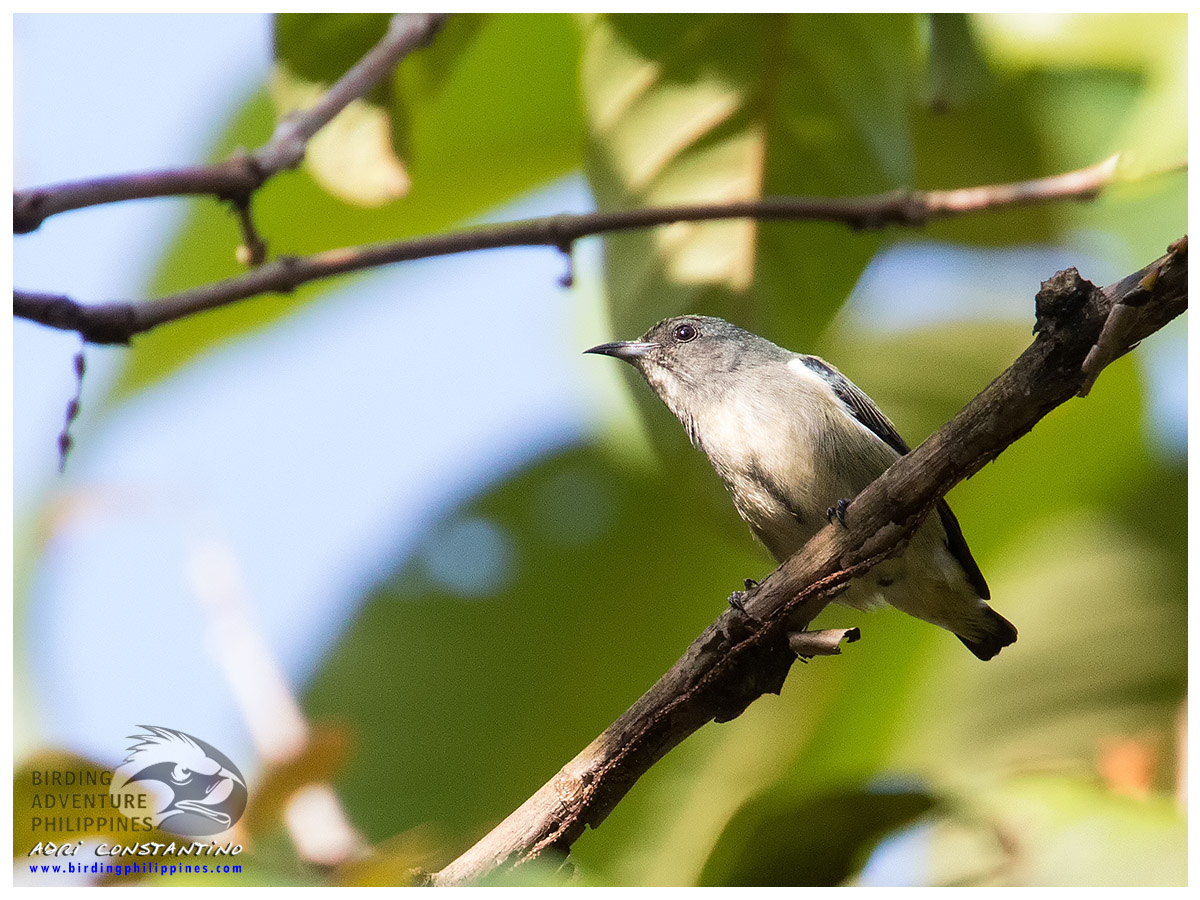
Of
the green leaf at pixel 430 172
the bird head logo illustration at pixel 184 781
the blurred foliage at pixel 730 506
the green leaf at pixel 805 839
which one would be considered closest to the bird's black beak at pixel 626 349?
the blurred foliage at pixel 730 506

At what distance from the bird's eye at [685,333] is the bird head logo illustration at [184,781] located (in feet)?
4.12

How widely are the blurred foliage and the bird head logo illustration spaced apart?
329 millimetres

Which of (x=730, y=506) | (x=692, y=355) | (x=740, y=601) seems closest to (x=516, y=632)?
(x=730, y=506)

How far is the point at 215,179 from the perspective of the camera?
1749 mm

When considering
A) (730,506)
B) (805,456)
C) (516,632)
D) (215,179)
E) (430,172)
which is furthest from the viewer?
(430,172)

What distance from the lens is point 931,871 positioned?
6.26 feet

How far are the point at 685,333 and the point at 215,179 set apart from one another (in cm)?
105

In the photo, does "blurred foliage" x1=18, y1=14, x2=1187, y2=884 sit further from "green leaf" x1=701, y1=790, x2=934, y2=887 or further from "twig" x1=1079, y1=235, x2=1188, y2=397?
"twig" x1=1079, y1=235, x2=1188, y2=397

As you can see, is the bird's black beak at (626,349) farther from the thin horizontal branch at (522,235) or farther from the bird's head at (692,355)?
the thin horizontal branch at (522,235)

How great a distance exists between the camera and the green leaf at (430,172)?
244cm

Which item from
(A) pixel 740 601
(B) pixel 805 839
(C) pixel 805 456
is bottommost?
(B) pixel 805 839

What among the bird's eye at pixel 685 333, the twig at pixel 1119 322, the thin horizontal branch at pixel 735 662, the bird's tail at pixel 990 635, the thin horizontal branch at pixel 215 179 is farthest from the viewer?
the bird's eye at pixel 685 333

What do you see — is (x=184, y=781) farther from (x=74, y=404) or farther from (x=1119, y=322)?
(x=1119, y=322)

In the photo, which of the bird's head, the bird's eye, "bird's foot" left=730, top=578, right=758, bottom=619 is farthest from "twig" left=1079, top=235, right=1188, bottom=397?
the bird's eye
